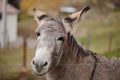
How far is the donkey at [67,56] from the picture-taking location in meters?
5.58

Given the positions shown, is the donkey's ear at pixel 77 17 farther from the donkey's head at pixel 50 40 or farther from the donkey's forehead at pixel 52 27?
the donkey's forehead at pixel 52 27

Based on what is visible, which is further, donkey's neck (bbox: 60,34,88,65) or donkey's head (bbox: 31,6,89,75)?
donkey's neck (bbox: 60,34,88,65)

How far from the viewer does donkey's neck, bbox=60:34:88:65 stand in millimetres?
5918

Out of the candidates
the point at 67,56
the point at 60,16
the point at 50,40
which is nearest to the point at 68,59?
the point at 67,56

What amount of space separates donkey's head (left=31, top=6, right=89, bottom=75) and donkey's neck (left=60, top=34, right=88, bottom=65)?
14 centimetres

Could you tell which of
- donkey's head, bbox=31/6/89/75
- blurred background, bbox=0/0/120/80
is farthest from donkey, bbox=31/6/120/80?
blurred background, bbox=0/0/120/80

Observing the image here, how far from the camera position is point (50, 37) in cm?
561

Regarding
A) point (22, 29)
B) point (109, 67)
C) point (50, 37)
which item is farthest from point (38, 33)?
point (22, 29)

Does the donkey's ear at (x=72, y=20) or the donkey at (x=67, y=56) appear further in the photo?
the donkey's ear at (x=72, y=20)

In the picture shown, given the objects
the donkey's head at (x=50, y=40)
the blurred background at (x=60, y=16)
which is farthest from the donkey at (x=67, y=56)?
the blurred background at (x=60, y=16)

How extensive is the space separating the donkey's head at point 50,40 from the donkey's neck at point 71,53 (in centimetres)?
14

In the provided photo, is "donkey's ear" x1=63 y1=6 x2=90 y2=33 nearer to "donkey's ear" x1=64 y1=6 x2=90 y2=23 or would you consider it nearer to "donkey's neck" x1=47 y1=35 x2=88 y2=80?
"donkey's ear" x1=64 y1=6 x2=90 y2=23

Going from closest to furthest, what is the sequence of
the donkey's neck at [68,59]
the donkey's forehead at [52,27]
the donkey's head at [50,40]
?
the donkey's head at [50,40], the donkey's forehead at [52,27], the donkey's neck at [68,59]

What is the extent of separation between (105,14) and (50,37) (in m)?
38.0
